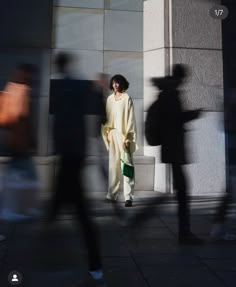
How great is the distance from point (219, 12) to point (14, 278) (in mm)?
6532

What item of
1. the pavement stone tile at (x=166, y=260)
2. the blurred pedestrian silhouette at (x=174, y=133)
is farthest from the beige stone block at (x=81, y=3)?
the pavement stone tile at (x=166, y=260)

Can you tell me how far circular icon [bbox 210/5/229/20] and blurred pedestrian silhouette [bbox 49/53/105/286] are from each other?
5485mm

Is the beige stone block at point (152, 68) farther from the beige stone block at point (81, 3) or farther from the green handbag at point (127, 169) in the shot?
the green handbag at point (127, 169)

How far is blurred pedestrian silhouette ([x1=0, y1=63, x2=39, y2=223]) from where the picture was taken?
381cm

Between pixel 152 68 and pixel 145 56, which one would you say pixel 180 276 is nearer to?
pixel 152 68

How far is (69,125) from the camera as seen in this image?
309 centimetres

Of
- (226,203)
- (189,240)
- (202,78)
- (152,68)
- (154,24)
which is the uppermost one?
(154,24)

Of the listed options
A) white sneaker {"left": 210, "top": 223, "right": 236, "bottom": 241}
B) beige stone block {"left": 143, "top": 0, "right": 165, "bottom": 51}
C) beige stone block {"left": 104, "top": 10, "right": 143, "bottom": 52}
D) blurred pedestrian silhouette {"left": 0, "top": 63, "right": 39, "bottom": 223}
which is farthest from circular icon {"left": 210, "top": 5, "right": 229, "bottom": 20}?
blurred pedestrian silhouette {"left": 0, "top": 63, "right": 39, "bottom": 223}

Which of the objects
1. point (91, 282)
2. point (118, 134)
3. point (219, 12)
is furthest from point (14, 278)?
point (219, 12)

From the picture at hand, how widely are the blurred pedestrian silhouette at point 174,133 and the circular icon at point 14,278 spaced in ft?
6.16

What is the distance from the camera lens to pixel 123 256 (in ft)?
13.1

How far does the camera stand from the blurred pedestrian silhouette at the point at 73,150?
122 inches

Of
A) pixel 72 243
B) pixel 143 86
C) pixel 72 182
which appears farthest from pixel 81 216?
pixel 143 86

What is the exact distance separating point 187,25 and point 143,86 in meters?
1.42
